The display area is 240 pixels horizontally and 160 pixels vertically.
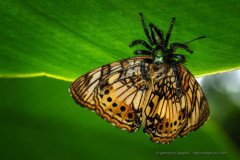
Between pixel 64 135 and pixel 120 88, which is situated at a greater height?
pixel 120 88

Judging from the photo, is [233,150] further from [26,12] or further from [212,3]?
[26,12]

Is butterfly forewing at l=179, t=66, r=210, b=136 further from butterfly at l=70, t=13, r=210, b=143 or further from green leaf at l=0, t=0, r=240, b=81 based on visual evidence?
green leaf at l=0, t=0, r=240, b=81

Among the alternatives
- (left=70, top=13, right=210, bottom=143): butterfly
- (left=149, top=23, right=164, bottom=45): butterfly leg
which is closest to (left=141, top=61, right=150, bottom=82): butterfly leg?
(left=70, top=13, right=210, bottom=143): butterfly

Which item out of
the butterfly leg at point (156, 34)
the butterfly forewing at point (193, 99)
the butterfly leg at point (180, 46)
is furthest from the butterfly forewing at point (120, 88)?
the butterfly leg at point (180, 46)

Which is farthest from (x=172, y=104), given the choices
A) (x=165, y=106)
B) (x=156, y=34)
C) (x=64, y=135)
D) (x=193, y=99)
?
(x=64, y=135)

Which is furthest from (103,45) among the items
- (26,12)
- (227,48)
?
(227,48)

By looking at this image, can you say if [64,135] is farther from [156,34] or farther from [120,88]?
[120,88]
